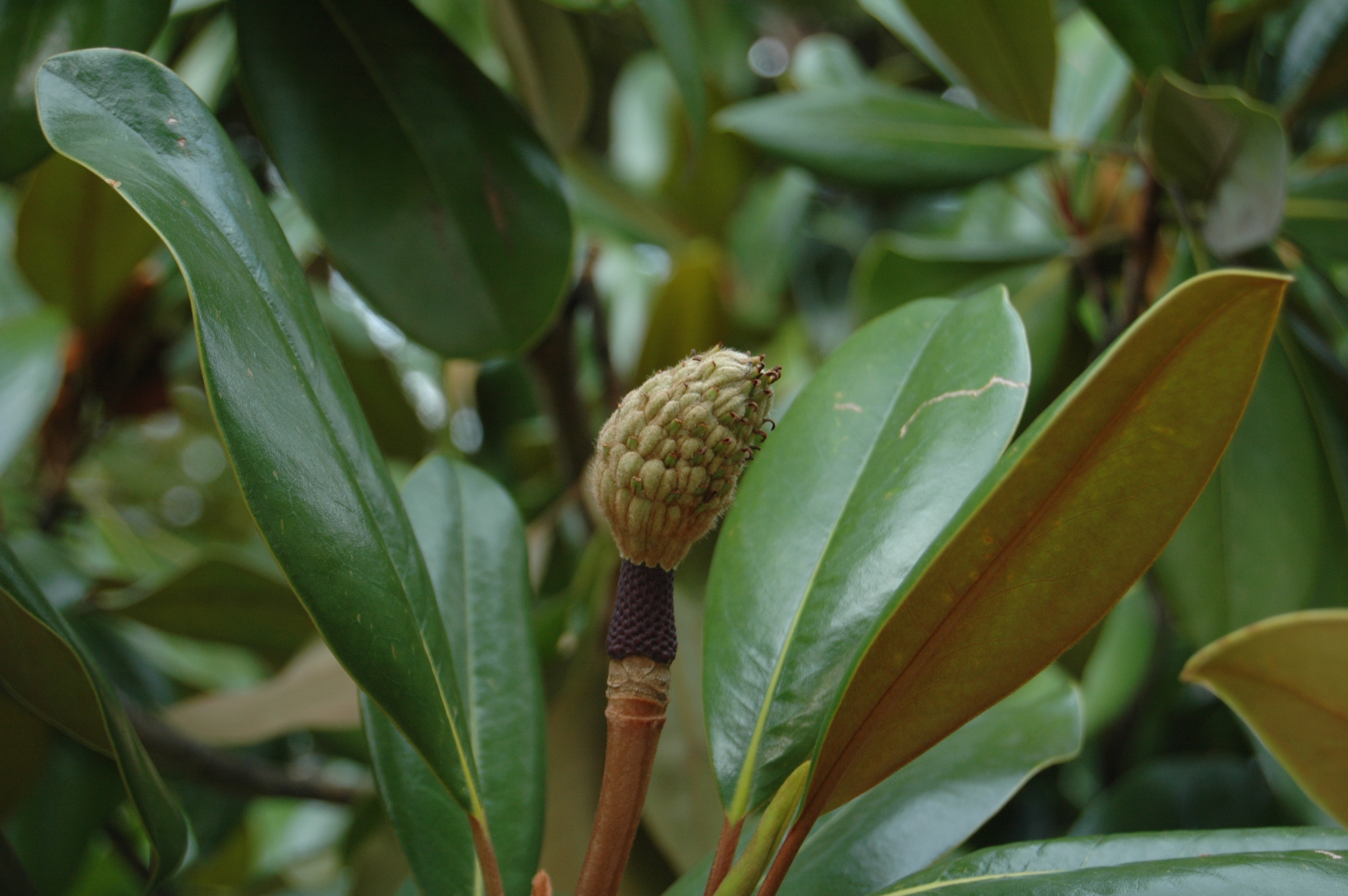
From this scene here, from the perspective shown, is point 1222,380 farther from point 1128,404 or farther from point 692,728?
point 692,728

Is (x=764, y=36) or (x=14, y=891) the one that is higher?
(x=764, y=36)

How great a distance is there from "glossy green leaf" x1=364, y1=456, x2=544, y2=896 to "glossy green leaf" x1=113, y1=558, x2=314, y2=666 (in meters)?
0.40

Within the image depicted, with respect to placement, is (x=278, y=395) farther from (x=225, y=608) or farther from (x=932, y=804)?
(x=225, y=608)

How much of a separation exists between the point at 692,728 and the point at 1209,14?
870mm

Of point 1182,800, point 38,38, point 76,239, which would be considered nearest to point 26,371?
point 76,239

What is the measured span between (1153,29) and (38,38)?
863 mm

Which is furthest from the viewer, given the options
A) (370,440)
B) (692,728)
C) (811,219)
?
(811,219)

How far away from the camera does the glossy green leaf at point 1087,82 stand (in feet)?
4.01

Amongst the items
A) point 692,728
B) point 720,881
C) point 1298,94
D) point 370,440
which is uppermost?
point 1298,94

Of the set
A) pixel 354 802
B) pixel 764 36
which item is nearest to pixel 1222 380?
pixel 354 802

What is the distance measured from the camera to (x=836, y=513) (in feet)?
1.69

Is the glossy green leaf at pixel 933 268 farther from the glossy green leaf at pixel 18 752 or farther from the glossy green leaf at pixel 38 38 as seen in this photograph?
the glossy green leaf at pixel 18 752

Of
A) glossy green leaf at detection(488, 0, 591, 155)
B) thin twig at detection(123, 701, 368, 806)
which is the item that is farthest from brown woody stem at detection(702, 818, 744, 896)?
glossy green leaf at detection(488, 0, 591, 155)

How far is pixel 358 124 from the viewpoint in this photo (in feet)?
2.34
